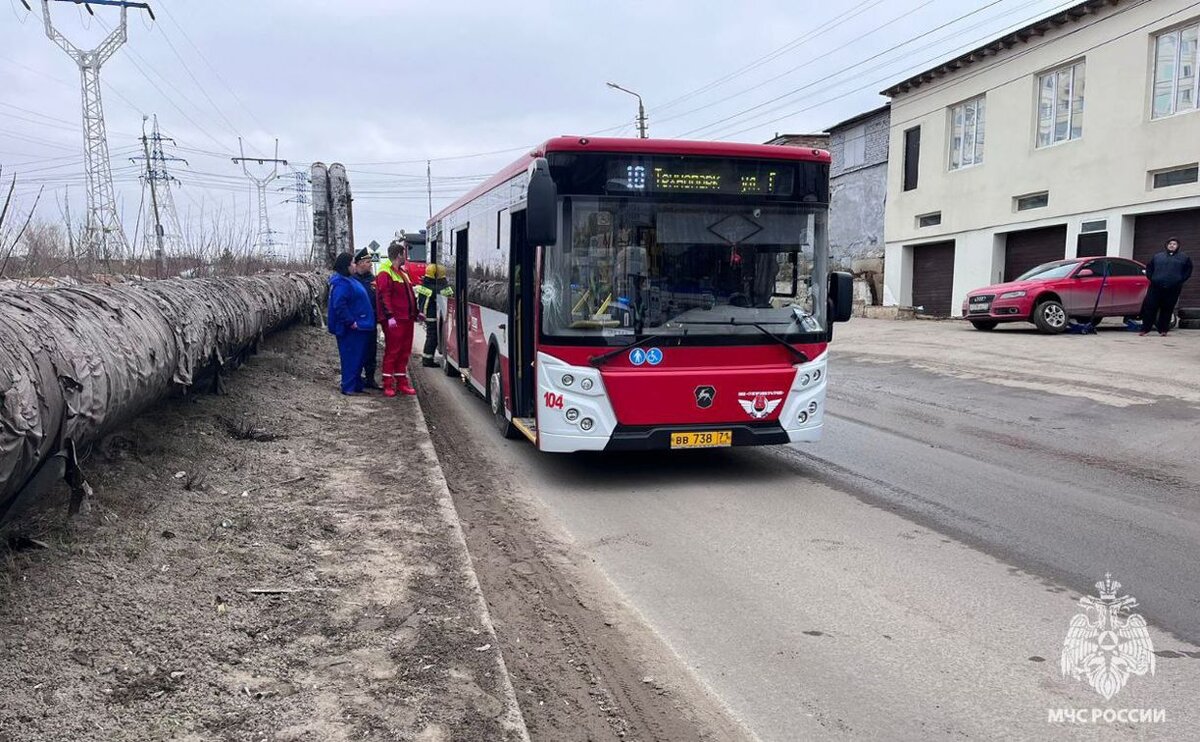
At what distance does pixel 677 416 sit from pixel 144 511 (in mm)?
3972

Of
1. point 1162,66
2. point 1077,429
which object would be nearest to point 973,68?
point 1162,66

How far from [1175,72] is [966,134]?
702cm

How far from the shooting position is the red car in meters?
17.9

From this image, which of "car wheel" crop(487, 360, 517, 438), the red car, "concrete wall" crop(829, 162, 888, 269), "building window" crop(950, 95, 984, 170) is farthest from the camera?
"concrete wall" crop(829, 162, 888, 269)

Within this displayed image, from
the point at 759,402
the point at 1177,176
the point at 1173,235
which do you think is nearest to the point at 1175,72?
the point at 1177,176

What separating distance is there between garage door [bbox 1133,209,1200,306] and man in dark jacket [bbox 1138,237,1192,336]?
1.71 meters

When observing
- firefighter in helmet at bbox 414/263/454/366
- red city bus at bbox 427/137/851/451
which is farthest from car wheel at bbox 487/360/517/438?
firefighter in helmet at bbox 414/263/454/366

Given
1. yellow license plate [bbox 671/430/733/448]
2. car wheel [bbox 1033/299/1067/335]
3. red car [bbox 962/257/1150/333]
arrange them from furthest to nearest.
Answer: car wheel [bbox 1033/299/1067/335] < red car [bbox 962/257/1150/333] < yellow license plate [bbox 671/430/733/448]

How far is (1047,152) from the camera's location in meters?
22.0

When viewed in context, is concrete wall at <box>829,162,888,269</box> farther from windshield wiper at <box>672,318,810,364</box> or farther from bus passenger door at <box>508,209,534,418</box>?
windshield wiper at <box>672,318,810,364</box>

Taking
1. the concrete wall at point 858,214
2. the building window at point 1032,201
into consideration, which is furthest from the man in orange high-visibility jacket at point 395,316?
the concrete wall at point 858,214

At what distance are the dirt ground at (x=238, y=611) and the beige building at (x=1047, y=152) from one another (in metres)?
19.1

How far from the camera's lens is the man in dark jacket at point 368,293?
11.4m

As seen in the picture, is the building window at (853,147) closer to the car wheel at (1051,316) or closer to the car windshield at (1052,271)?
the car windshield at (1052,271)
